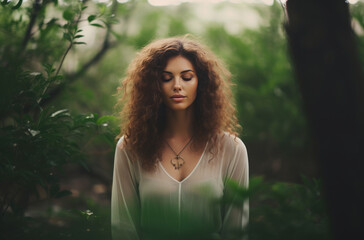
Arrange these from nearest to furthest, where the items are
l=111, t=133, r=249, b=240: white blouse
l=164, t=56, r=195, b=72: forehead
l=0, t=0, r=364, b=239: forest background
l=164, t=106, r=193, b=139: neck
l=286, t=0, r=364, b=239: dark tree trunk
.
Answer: l=286, t=0, r=364, b=239: dark tree trunk
l=0, t=0, r=364, b=239: forest background
l=111, t=133, r=249, b=240: white blouse
l=164, t=56, r=195, b=72: forehead
l=164, t=106, r=193, b=139: neck

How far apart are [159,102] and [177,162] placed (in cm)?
42

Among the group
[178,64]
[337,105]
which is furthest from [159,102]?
[337,105]

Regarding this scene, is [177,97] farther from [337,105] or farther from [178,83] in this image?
[337,105]

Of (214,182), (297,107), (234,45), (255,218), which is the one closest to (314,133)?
(255,218)

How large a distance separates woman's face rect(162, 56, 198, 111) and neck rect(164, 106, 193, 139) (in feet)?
0.37

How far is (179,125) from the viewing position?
2.24 m

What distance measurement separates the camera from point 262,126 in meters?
5.80

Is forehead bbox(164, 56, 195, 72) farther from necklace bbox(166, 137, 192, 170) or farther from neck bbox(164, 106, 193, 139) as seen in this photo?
necklace bbox(166, 137, 192, 170)

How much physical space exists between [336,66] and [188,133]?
149 centimetres

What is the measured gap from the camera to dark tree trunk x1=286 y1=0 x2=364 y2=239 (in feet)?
2.60

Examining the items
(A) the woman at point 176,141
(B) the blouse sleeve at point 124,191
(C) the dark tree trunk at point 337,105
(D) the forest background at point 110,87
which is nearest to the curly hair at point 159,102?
(A) the woman at point 176,141

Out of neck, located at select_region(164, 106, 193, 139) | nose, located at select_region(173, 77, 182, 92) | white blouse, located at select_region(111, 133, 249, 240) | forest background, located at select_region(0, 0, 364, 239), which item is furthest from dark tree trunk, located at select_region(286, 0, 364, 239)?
neck, located at select_region(164, 106, 193, 139)

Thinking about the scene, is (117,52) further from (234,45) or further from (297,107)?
(297,107)

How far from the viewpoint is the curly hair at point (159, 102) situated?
2.16 meters
